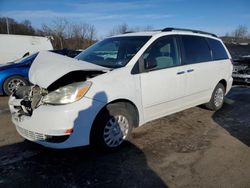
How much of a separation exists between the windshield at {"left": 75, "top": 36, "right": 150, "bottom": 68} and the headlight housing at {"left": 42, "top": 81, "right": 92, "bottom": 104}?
0.79 meters

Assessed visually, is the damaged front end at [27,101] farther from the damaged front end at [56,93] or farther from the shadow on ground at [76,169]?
the shadow on ground at [76,169]

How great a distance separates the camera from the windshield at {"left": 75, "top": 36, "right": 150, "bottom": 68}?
408 cm

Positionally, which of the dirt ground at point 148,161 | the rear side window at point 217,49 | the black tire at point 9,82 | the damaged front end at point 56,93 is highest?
the rear side window at point 217,49

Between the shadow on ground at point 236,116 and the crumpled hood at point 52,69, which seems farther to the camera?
the shadow on ground at point 236,116

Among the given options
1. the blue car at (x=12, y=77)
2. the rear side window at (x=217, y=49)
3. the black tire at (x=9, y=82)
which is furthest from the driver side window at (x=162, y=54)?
the black tire at (x=9, y=82)

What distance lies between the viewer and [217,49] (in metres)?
5.74

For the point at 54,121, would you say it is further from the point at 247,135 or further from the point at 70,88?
the point at 247,135

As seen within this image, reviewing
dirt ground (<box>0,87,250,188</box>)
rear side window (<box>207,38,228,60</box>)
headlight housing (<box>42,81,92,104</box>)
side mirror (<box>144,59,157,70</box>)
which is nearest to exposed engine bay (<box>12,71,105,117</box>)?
headlight housing (<box>42,81,92,104</box>)

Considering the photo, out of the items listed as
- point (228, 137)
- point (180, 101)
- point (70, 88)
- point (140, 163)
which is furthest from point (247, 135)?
point (70, 88)

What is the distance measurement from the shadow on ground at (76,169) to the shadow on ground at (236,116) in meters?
1.98

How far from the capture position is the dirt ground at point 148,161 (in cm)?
300

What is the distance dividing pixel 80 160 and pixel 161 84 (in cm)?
178

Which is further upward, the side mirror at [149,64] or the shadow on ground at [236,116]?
the side mirror at [149,64]

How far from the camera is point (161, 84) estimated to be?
4203 mm
